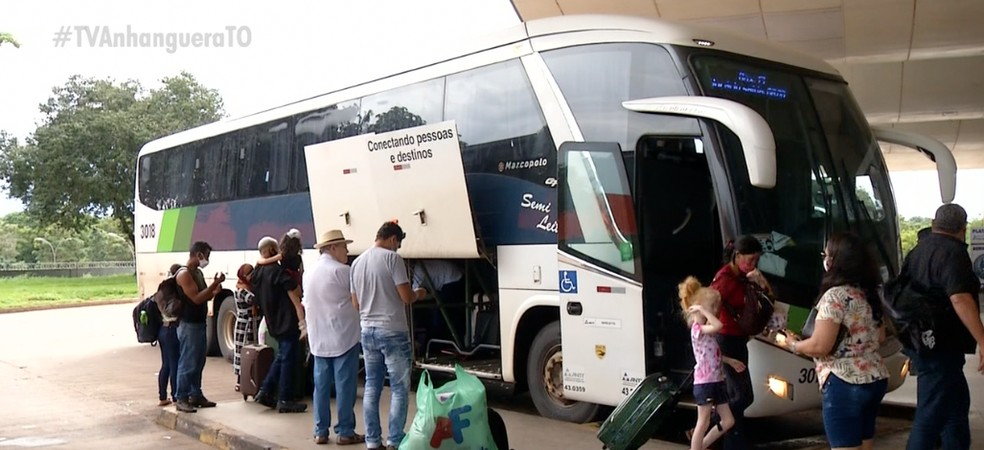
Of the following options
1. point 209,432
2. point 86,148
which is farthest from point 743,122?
point 86,148

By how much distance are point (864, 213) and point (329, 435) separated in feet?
16.0

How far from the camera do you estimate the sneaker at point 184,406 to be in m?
9.10

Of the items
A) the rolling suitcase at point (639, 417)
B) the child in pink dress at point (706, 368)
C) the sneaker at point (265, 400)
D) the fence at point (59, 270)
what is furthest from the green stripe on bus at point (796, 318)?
the fence at point (59, 270)

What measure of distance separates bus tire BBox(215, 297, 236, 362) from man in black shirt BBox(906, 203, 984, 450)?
418 inches

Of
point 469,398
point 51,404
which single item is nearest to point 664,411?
point 469,398

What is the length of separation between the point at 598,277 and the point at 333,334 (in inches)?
87.1

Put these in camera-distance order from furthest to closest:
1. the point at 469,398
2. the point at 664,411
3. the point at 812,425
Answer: the point at 812,425
the point at 664,411
the point at 469,398

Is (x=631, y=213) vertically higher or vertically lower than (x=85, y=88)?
lower

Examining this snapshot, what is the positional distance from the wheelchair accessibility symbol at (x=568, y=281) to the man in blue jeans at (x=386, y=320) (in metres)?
1.52

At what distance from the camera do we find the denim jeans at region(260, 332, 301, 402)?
888 centimetres

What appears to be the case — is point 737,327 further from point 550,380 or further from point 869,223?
point 550,380

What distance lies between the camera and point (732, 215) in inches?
274

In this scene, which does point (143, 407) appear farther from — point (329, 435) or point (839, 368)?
point (839, 368)

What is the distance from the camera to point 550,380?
8562mm
